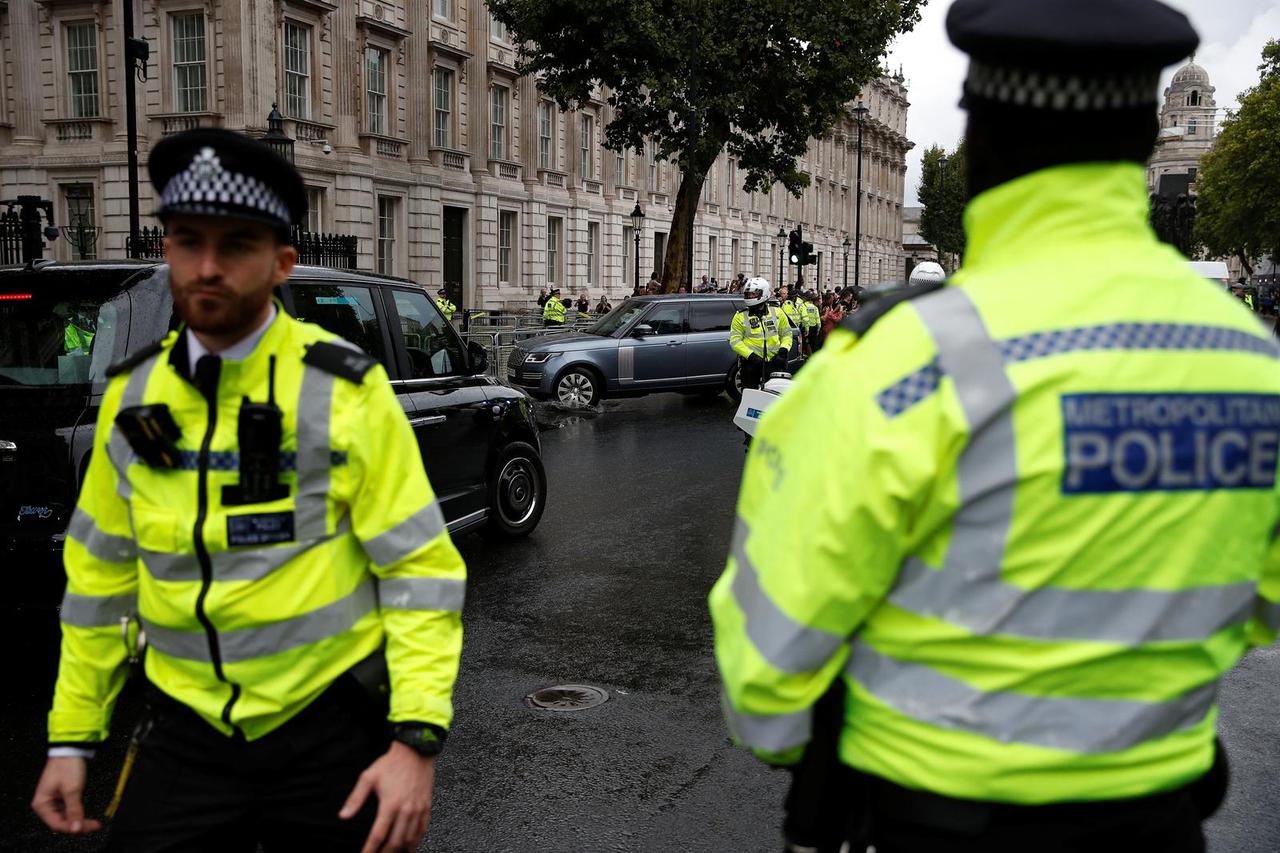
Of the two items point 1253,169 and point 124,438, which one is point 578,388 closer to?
point 124,438

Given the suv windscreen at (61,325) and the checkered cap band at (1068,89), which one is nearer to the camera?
the checkered cap band at (1068,89)

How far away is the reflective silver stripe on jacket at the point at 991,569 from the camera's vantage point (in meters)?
1.41

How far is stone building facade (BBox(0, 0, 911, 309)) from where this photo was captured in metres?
27.8

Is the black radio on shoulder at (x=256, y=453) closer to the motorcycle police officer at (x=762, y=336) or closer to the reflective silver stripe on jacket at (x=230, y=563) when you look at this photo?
the reflective silver stripe on jacket at (x=230, y=563)

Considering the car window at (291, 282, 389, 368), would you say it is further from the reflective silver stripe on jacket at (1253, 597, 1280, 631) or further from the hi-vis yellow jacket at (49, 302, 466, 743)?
the reflective silver stripe on jacket at (1253, 597, 1280, 631)

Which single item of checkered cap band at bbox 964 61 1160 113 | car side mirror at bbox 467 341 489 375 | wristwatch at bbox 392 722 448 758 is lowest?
wristwatch at bbox 392 722 448 758

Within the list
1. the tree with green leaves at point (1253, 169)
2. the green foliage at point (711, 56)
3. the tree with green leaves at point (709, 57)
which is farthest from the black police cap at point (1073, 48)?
the tree with green leaves at point (1253, 169)

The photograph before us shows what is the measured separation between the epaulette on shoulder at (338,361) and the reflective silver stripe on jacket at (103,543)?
51cm

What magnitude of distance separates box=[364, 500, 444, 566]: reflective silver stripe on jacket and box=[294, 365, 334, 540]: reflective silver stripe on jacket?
0.10m

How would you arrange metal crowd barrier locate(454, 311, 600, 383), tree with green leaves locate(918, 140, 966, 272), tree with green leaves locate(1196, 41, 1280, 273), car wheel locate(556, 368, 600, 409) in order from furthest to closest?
tree with green leaves locate(918, 140, 966, 272), tree with green leaves locate(1196, 41, 1280, 273), metal crowd barrier locate(454, 311, 600, 383), car wheel locate(556, 368, 600, 409)

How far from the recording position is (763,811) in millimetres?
3953

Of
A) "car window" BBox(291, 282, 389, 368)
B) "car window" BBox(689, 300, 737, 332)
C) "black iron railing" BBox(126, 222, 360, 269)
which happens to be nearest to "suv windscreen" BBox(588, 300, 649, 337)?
"car window" BBox(689, 300, 737, 332)

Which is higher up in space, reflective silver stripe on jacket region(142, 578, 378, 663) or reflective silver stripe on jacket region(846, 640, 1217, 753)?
reflective silver stripe on jacket region(846, 640, 1217, 753)

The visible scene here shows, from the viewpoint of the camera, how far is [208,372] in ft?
6.79
